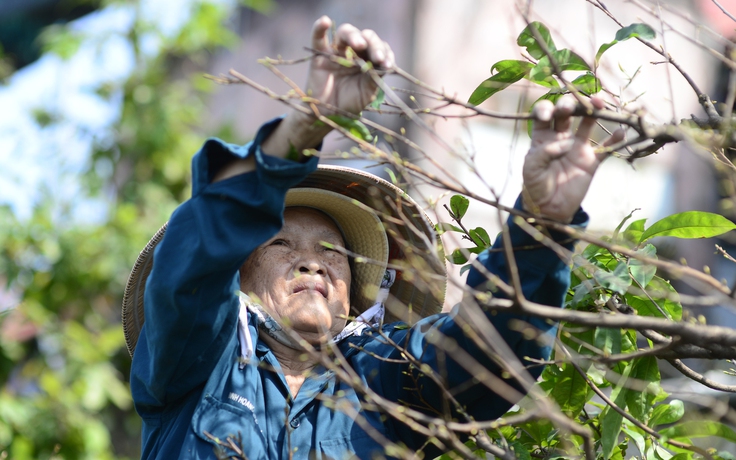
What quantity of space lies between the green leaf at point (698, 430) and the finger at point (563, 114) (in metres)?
0.57

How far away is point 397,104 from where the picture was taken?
1.50 m

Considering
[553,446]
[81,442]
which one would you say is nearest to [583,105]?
[553,446]

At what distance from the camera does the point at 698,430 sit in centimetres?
155

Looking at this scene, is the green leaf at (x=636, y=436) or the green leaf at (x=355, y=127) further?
the green leaf at (x=636, y=436)

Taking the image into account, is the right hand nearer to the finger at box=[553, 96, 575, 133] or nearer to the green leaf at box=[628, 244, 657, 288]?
the finger at box=[553, 96, 575, 133]

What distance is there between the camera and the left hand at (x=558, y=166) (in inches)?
57.0

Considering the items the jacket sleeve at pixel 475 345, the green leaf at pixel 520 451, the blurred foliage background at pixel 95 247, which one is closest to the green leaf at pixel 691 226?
the jacket sleeve at pixel 475 345

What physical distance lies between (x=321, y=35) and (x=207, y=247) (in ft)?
1.37

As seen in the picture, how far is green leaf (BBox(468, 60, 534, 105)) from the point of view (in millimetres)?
1755

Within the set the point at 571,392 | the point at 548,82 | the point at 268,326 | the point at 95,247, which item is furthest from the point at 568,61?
the point at 95,247

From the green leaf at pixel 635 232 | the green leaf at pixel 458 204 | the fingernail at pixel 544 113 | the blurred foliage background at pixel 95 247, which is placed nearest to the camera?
the fingernail at pixel 544 113

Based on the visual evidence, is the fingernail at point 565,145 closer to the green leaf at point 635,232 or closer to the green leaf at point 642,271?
the green leaf at point 642,271

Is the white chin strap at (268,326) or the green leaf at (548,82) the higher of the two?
the green leaf at (548,82)

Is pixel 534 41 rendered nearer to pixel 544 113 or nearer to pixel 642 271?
pixel 544 113
